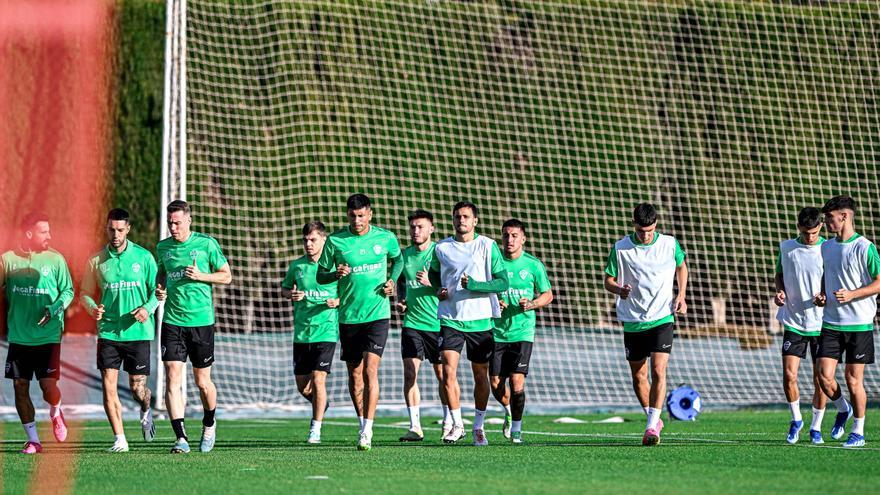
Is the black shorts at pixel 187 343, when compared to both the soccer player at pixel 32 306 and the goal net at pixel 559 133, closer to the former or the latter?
the soccer player at pixel 32 306

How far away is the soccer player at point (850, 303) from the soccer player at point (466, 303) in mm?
2897

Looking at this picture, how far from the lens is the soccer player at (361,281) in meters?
12.2

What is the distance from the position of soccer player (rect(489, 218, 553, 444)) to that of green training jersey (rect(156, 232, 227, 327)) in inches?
108

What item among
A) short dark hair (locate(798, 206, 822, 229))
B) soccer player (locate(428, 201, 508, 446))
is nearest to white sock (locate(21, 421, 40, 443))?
soccer player (locate(428, 201, 508, 446))

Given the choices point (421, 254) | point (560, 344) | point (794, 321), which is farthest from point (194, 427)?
point (560, 344)

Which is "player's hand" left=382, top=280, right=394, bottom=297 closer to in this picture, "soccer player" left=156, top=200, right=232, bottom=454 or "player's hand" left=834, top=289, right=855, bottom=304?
"soccer player" left=156, top=200, right=232, bottom=454

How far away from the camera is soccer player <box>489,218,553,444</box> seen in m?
12.9

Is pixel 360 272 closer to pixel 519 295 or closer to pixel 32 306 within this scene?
pixel 519 295

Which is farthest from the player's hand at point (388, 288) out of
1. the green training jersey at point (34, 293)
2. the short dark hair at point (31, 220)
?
the short dark hair at point (31, 220)

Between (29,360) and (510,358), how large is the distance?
14.9 ft

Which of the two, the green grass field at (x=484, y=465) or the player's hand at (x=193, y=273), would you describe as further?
the player's hand at (x=193, y=273)

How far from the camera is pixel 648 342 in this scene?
40.0ft

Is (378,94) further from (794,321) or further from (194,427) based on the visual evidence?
(794,321)

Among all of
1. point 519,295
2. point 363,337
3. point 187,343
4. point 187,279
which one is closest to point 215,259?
point 187,279
